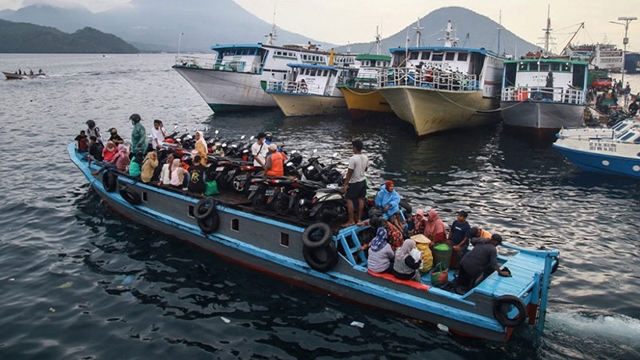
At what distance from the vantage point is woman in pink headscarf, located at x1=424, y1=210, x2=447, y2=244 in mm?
10830

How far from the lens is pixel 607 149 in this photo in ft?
72.1

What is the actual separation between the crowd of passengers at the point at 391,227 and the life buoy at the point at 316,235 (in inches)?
33.4

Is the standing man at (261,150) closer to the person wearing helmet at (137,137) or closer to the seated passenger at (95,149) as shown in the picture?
the person wearing helmet at (137,137)

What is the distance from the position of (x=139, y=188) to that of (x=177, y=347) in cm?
697

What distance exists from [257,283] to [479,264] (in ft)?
18.2

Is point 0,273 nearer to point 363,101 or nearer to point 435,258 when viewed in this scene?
point 435,258

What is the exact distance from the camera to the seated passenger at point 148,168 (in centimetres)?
1445

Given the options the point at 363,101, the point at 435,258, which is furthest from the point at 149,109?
the point at 435,258

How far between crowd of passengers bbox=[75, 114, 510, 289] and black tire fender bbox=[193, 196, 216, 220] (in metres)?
0.84

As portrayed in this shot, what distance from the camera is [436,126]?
1316 inches

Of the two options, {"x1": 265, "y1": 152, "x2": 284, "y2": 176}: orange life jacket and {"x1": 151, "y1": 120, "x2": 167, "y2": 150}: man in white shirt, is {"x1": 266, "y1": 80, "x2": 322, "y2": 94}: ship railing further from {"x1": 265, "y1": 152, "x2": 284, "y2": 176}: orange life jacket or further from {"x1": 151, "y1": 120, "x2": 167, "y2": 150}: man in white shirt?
{"x1": 265, "y1": 152, "x2": 284, "y2": 176}: orange life jacket

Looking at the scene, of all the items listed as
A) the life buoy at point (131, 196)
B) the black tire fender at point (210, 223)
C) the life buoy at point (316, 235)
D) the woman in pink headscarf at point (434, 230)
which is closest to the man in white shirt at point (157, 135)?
the life buoy at point (131, 196)

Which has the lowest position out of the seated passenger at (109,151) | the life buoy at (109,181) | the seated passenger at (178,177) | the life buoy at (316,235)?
the life buoy at (316,235)

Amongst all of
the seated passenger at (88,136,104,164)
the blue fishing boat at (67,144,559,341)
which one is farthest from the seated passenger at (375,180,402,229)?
the seated passenger at (88,136,104,164)
